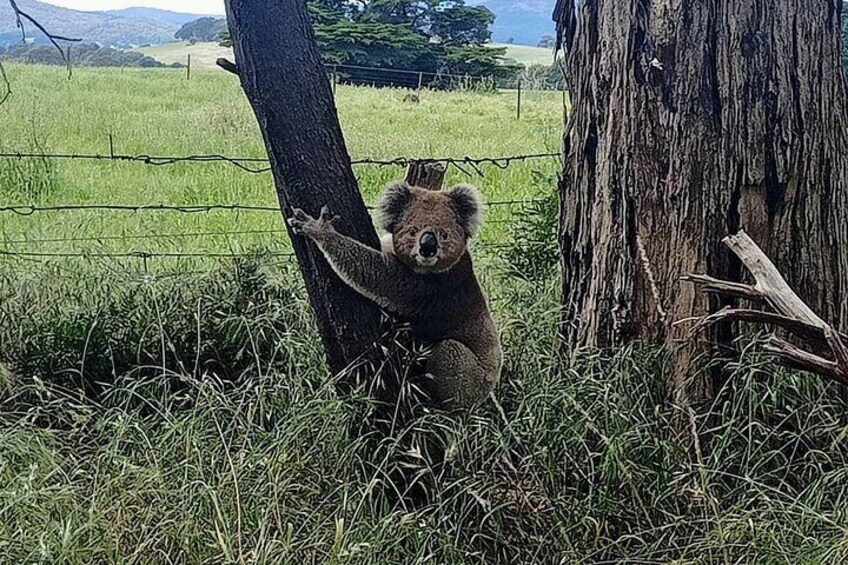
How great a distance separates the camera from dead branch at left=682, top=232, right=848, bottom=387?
238 cm

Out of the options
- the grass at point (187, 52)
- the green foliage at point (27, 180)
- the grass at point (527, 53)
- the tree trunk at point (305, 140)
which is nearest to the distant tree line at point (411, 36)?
the grass at point (187, 52)

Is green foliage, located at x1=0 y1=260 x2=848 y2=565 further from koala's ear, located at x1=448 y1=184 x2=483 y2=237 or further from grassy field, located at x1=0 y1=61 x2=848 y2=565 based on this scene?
koala's ear, located at x1=448 y1=184 x2=483 y2=237

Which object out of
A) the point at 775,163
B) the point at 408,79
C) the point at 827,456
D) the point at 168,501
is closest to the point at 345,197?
the point at 168,501

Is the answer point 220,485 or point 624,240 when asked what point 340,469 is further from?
point 624,240

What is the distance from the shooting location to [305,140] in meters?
2.91

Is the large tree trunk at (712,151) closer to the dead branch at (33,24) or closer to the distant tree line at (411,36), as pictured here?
the dead branch at (33,24)

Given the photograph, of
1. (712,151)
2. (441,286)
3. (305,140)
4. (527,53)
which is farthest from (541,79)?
(305,140)

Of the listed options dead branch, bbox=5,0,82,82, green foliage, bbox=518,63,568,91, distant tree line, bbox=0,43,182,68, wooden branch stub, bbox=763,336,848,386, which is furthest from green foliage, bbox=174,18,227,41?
wooden branch stub, bbox=763,336,848,386

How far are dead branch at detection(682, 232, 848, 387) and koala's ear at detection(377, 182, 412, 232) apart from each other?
Result: 1034 mm

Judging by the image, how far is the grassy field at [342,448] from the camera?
8.43 feet

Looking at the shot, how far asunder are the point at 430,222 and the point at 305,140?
52cm

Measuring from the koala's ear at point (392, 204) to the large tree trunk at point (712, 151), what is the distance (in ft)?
2.43

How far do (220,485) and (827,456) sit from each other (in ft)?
5.98

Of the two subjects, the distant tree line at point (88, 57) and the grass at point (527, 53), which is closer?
the distant tree line at point (88, 57)
